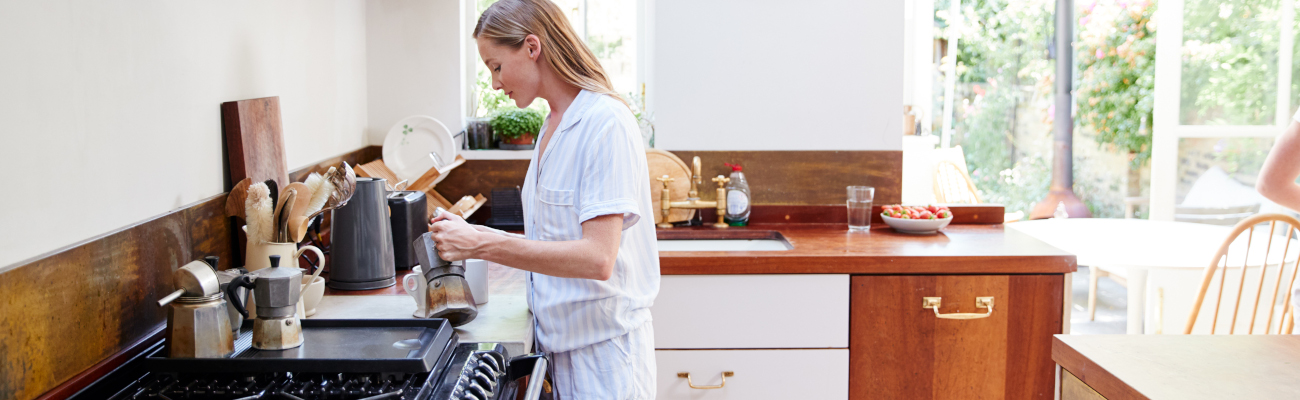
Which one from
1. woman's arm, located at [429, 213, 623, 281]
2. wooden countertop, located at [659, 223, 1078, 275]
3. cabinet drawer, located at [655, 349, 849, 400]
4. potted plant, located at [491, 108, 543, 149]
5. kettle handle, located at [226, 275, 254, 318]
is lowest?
cabinet drawer, located at [655, 349, 849, 400]

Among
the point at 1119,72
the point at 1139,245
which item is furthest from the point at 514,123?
the point at 1119,72

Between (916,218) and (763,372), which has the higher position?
(916,218)

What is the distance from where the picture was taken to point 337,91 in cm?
253

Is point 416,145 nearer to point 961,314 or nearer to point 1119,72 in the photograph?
point 961,314

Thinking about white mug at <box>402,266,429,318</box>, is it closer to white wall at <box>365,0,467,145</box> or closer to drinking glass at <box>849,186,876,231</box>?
white wall at <box>365,0,467,145</box>

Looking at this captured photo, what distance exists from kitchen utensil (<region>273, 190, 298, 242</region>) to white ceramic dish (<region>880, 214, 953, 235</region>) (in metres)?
1.85

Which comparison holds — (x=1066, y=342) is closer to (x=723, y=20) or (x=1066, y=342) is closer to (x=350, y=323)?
(x=350, y=323)

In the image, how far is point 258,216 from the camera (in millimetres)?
1649

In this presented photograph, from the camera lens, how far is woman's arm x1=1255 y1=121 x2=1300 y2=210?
212cm

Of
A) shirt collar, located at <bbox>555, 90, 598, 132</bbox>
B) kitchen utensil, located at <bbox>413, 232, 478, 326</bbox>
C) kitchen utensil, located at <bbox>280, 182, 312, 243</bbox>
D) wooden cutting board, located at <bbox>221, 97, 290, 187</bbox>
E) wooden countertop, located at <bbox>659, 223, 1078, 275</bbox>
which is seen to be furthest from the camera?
wooden countertop, located at <bbox>659, 223, 1078, 275</bbox>

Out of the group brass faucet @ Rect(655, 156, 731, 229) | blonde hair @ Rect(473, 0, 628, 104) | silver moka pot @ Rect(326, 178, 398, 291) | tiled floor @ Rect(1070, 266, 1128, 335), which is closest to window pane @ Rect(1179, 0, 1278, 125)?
tiled floor @ Rect(1070, 266, 1128, 335)

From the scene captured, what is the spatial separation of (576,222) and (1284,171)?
1.83 meters

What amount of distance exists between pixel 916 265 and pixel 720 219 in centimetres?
74

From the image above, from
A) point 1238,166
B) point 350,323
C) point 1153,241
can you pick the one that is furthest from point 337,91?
point 1238,166
